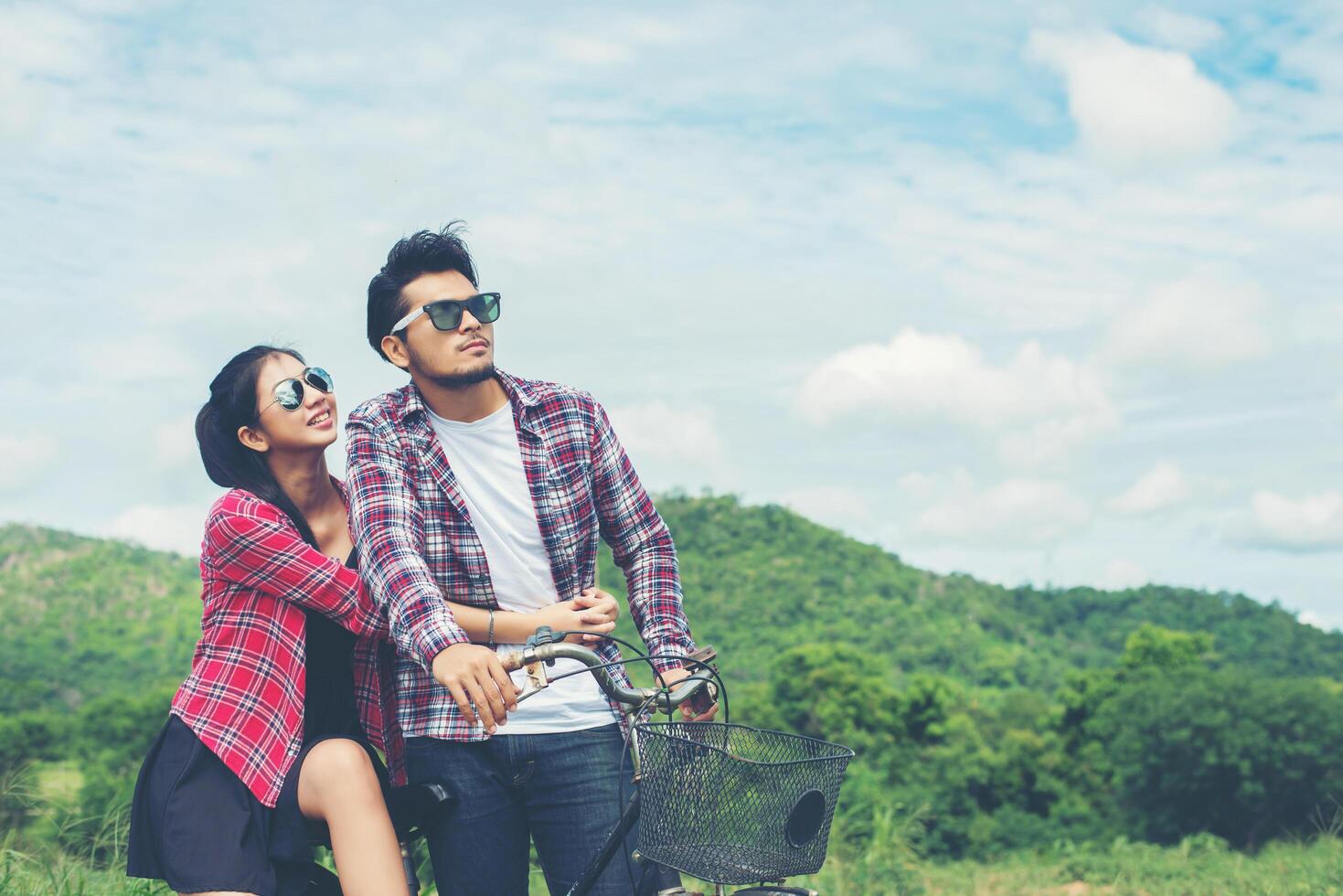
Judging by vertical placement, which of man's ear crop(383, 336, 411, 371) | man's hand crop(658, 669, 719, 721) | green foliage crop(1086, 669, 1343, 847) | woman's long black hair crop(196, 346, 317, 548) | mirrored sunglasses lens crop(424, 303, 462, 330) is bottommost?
green foliage crop(1086, 669, 1343, 847)

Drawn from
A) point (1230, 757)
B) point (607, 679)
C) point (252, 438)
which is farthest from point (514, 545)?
point (1230, 757)

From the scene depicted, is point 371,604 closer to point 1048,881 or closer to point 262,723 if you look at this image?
point 262,723

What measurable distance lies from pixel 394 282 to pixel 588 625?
2.87 feet

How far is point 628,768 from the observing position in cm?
243

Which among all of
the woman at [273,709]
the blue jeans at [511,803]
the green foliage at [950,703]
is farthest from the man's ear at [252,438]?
the green foliage at [950,703]

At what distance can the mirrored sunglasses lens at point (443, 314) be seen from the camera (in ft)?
8.61

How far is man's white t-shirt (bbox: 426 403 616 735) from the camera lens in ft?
8.54

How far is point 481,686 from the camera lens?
221cm

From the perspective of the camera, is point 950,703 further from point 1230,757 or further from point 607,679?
point 607,679

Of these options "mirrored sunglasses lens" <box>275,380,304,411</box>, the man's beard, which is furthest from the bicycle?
"mirrored sunglasses lens" <box>275,380,304,411</box>

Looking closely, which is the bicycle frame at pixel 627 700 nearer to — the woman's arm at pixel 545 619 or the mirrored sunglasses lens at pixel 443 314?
the woman's arm at pixel 545 619

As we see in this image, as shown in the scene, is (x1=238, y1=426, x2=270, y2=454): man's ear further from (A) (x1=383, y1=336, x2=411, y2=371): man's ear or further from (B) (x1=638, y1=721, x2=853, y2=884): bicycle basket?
(B) (x1=638, y1=721, x2=853, y2=884): bicycle basket

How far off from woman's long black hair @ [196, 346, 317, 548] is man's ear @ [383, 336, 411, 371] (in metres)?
0.34

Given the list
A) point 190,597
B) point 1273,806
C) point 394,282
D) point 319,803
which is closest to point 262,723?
point 319,803
